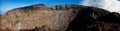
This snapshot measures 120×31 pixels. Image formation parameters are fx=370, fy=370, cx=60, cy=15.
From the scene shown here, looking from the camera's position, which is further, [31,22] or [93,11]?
[31,22]

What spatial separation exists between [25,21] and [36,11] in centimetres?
612

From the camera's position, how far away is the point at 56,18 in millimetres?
133250

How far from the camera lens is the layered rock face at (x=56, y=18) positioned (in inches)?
4287

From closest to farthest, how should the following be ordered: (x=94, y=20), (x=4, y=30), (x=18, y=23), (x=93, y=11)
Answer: (x=4, y=30) < (x=94, y=20) < (x=93, y=11) < (x=18, y=23)

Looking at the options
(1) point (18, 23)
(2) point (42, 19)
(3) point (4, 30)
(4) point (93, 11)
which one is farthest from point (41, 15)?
(3) point (4, 30)

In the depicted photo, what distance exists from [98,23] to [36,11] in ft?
119

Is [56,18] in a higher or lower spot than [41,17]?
lower

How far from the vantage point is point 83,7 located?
127 m

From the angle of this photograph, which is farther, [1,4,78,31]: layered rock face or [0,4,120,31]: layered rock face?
[1,4,78,31]: layered rock face

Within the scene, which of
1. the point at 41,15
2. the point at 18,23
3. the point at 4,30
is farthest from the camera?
the point at 41,15

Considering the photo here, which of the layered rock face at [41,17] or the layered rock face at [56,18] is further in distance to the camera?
the layered rock face at [41,17]

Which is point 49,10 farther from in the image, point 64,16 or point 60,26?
point 60,26

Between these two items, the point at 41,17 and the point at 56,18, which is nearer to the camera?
the point at 56,18

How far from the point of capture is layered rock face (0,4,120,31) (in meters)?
109
